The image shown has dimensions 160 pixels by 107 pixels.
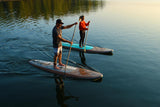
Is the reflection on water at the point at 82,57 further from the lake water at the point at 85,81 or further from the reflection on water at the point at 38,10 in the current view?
the reflection on water at the point at 38,10

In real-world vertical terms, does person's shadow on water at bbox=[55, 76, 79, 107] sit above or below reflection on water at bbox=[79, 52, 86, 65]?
below

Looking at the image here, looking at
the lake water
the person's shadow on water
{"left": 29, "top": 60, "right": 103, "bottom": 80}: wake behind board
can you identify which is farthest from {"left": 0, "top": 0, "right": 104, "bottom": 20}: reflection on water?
the person's shadow on water

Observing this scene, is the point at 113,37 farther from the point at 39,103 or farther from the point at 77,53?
the point at 39,103

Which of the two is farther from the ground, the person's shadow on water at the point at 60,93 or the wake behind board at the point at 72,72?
the wake behind board at the point at 72,72

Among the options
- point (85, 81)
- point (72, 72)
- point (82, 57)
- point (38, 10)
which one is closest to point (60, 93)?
point (85, 81)

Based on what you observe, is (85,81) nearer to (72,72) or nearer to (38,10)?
(72,72)

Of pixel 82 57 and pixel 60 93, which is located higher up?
pixel 82 57

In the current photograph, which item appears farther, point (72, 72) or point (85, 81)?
point (72, 72)

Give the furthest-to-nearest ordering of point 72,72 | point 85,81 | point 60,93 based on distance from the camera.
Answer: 1. point 72,72
2. point 85,81
3. point 60,93

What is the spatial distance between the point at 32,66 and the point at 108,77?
4.98 metres

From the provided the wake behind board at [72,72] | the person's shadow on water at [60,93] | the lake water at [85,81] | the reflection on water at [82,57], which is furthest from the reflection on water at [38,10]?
the person's shadow on water at [60,93]

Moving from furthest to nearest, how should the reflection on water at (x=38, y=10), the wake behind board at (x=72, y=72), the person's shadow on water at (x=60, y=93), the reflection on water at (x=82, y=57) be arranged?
the reflection on water at (x=38, y=10) → the reflection on water at (x=82, y=57) → the wake behind board at (x=72, y=72) → the person's shadow on water at (x=60, y=93)

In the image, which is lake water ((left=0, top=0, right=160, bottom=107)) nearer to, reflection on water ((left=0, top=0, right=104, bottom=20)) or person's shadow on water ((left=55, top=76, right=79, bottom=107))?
person's shadow on water ((left=55, top=76, right=79, bottom=107))

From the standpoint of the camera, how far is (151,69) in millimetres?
9867
